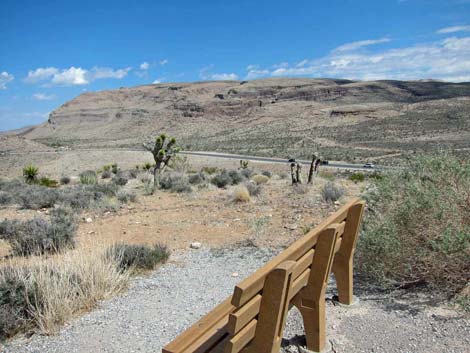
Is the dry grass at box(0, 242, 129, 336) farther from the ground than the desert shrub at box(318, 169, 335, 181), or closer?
farther from the ground

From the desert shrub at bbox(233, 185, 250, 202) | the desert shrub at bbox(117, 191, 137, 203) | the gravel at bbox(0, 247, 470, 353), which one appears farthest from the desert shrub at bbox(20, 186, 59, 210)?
the gravel at bbox(0, 247, 470, 353)

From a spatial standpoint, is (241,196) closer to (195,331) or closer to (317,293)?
(317,293)

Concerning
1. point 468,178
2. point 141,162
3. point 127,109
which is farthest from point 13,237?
point 127,109

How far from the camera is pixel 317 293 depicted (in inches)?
128

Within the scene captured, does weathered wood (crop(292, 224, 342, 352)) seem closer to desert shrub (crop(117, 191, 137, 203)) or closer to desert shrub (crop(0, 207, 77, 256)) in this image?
desert shrub (crop(0, 207, 77, 256))

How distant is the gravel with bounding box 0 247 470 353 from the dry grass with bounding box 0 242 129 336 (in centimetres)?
15

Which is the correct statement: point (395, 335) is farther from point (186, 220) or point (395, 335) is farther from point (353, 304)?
point (186, 220)

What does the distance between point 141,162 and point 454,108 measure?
179 ft

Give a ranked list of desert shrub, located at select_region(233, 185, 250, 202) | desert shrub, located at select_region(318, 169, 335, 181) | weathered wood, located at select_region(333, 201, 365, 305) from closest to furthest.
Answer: weathered wood, located at select_region(333, 201, 365, 305) < desert shrub, located at select_region(233, 185, 250, 202) < desert shrub, located at select_region(318, 169, 335, 181)

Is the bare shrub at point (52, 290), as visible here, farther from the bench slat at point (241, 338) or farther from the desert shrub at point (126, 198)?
the desert shrub at point (126, 198)

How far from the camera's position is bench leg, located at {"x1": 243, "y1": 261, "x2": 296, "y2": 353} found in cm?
225

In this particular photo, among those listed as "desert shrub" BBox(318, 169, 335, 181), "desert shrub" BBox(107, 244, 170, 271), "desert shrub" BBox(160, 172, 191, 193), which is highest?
"desert shrub" BBox(107, 244, 170, 271)

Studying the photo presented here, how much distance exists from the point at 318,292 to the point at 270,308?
105 centimetres

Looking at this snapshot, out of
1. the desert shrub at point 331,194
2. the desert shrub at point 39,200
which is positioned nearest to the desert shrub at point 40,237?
the desert shrub at point 39,200
